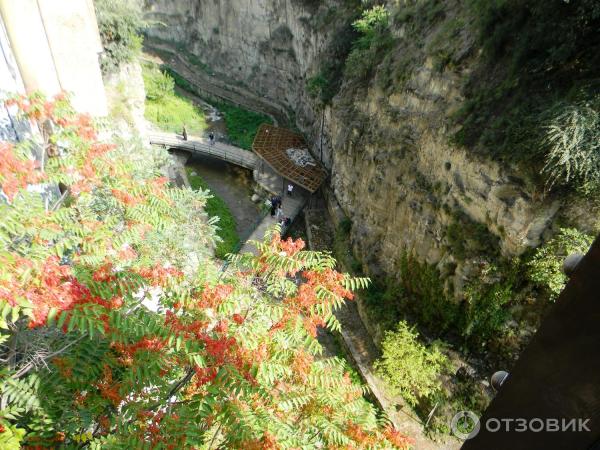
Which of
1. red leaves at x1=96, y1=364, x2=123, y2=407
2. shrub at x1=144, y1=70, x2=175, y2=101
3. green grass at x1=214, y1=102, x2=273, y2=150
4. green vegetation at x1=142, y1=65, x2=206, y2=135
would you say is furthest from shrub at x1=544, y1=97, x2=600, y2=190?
shrub at x1=144, y1=70, x2=175, y2=101

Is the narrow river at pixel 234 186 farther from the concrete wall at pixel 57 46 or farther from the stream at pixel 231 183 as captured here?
the concrete wall at pixel 57 46

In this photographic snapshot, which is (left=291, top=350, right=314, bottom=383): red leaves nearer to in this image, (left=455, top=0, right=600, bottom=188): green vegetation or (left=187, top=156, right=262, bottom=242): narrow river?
(left=455, top=0, right=600, bottom=188): green vegetation

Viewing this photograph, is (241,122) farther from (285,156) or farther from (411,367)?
(411,367)

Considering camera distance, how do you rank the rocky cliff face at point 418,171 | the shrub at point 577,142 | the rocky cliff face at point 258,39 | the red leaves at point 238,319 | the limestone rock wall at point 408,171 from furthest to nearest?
the rocky cliff face at point 258,39
the rocky cliff face at point 418,171
the limestone rock wall at point 408,171
the shrub at point 577,142
the red leaves at point 238,319

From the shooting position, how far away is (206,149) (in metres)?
27.4

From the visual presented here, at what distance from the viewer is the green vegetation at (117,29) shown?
57.4ft

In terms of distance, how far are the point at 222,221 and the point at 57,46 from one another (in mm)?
12189

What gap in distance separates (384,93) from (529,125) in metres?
7.97

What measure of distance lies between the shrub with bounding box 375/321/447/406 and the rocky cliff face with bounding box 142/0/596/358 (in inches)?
87.2

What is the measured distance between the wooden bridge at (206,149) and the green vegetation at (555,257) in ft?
65.3

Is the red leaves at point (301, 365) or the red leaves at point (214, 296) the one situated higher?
the red leaves at point (214, 296)

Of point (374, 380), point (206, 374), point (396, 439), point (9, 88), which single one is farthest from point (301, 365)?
point (374, 380)

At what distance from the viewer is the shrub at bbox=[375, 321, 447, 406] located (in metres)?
12.2

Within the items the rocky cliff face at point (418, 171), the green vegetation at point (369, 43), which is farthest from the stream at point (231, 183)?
the green vegetation at point (369, 43)
